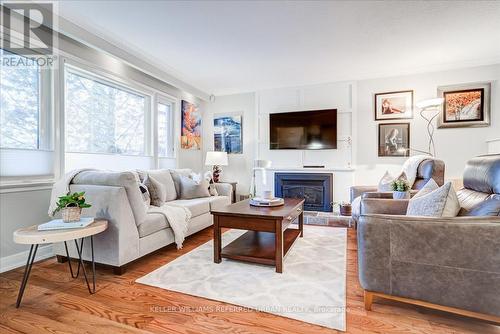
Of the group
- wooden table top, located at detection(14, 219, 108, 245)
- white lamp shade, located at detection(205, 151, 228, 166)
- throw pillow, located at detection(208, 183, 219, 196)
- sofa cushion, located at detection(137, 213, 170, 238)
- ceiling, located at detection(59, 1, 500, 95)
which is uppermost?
ceiling, located at detection(59, 1, 500, 95)

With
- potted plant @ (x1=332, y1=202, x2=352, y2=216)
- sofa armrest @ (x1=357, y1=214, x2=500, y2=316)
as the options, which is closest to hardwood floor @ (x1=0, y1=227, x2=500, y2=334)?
sofa armrest @ (x1=357, y1=214, x2=500, y2=316)

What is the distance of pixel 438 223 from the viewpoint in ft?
4.54

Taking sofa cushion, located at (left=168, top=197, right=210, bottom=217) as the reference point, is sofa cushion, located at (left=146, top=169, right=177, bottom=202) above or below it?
above

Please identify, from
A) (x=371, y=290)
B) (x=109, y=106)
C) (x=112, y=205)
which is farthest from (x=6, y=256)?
(x=371, y=290)

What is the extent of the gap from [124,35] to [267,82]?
8.46ft

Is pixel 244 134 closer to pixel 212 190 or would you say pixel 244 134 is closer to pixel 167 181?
pixel 212 190

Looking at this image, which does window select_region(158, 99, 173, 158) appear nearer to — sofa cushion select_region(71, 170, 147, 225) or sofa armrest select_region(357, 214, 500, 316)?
sofa cushion select_region(71, 170, 147, 225)

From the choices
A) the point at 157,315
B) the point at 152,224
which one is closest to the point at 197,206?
the point at 152,224

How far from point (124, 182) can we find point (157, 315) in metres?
1.12

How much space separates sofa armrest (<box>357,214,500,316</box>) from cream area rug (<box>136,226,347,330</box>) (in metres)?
0.35

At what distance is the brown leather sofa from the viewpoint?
4.26ft

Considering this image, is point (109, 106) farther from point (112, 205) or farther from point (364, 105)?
point (364, 105)

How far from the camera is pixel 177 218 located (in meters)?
2.67

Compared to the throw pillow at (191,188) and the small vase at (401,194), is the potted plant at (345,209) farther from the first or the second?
the throw pillow at (191,188)
